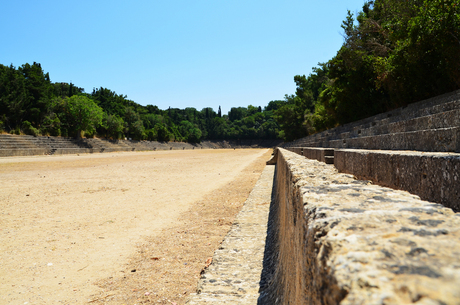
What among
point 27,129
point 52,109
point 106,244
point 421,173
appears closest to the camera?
point 421,173

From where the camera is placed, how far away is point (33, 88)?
55.7m

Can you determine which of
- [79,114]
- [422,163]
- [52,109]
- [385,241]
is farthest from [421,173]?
[52,109]

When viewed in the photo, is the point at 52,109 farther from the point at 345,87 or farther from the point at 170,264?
the point at 170,264

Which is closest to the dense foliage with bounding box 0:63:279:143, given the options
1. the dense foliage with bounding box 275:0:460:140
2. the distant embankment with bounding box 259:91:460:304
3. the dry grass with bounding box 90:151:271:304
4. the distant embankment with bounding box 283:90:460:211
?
the dense foliage with bounding box 275:0:460:140

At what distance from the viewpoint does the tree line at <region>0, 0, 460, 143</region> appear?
10094 mm

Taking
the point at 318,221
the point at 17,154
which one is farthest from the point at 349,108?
the point at 17,154

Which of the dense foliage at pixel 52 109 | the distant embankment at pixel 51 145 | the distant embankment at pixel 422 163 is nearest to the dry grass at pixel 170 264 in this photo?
the distant embankment at pixel 422 163

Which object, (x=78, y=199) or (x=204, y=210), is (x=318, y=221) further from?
(x=78, y=199)

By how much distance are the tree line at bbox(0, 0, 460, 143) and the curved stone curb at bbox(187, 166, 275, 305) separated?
9.32m

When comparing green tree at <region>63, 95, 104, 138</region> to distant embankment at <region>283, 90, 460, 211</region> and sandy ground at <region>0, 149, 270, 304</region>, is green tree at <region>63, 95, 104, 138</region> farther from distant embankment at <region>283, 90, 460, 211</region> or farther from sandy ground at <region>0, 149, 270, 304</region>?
distant embankment at <region>283, 90, 460, 211</region>

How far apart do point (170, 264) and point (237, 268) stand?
1331mm

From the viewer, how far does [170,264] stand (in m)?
4.69

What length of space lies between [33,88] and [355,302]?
227 feet

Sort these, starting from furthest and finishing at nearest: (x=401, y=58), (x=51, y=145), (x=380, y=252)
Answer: (x=51, y=145) < (x=401, y=58) < (x=380, y=252)
